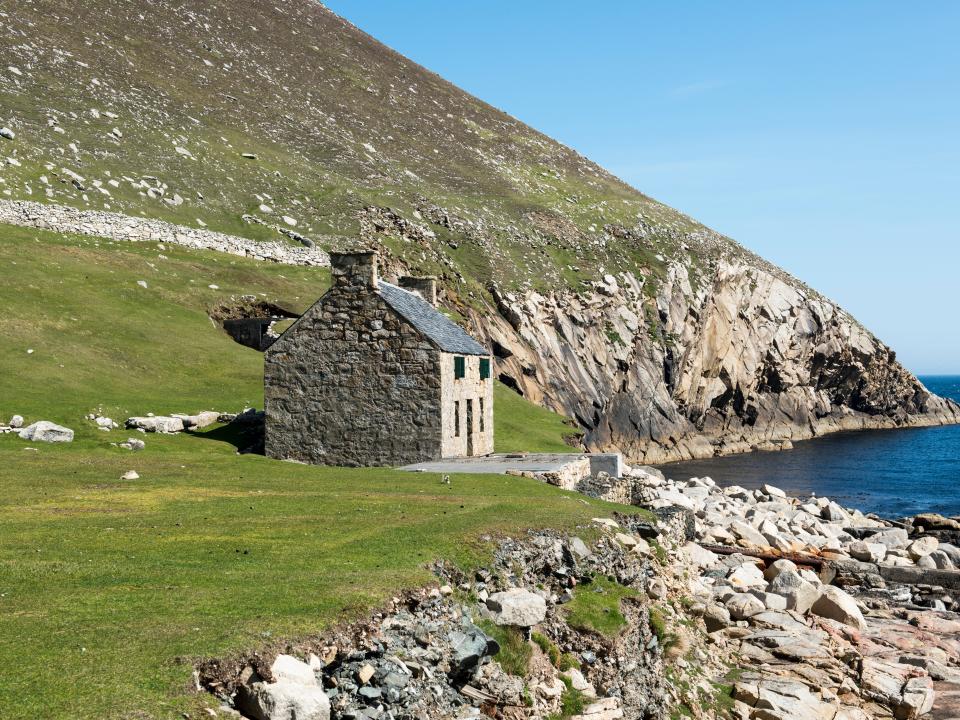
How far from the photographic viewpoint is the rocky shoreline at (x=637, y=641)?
14656 millimetres

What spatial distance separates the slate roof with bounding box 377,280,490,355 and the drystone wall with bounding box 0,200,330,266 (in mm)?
40873

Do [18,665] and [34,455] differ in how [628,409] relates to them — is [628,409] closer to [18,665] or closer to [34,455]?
[34,455]

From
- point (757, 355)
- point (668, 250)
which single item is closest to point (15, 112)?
point (668, 250)

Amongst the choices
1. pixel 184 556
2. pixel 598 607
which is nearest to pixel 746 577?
pixel 598 607

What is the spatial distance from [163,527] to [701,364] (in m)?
102

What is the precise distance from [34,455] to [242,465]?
749 centimetres

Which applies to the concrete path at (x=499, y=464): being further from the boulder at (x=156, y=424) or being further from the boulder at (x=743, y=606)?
the boulder at (x=156, y=424)

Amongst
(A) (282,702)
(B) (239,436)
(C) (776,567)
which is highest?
(B) (239,436)

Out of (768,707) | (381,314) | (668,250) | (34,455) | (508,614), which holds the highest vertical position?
(668,250)

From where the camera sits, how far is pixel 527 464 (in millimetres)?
39875

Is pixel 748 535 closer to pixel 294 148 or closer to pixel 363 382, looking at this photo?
pixel 363 382

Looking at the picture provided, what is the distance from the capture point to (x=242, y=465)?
3791 cm

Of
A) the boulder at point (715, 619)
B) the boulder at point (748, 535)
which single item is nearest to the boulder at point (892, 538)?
the boulder at point (748, 535)

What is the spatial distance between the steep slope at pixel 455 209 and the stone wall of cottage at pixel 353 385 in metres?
48.0
